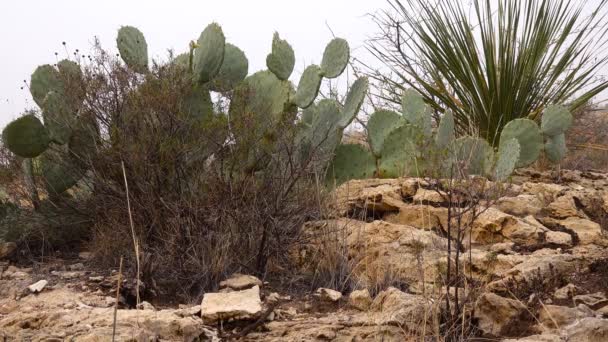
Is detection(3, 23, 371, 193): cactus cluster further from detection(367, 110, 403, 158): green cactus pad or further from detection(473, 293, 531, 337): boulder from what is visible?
detection(473, 293, 531, 337): boulder

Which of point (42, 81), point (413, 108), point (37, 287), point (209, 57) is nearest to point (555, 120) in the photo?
point (413, 108)

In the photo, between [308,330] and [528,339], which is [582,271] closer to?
[528,339]

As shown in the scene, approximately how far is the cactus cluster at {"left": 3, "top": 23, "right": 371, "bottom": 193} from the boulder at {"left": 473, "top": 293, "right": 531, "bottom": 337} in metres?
1.58

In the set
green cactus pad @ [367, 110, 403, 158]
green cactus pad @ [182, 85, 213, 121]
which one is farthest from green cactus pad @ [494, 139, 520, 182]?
green cactus pad @ [182, 85, 213, 121]

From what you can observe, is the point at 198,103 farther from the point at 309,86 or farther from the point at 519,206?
the point at 519,206

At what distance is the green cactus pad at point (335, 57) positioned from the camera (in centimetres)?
507

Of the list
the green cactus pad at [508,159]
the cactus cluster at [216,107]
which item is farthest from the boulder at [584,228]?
the cactus cluster at [216,107]

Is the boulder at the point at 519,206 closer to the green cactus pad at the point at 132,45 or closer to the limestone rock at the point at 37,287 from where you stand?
the green cactus pad at the point at 132,45

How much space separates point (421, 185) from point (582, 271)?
149 cm

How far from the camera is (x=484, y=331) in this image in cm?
264

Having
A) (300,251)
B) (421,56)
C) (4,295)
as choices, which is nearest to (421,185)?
(300,251)

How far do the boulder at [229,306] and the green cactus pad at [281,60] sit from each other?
2.49 meters

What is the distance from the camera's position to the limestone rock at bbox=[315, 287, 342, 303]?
316 cm

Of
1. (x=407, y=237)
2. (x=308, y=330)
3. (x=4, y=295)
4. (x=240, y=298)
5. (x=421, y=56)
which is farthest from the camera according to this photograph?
(x=421, y=56)
